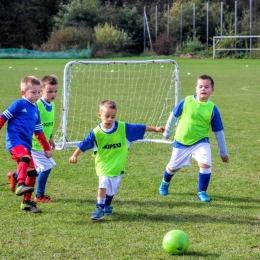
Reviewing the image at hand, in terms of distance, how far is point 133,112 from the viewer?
1483 centimetres

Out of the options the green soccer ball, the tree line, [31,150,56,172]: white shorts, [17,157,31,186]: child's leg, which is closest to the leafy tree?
the tree line

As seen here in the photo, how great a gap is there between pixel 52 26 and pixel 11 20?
4.58m

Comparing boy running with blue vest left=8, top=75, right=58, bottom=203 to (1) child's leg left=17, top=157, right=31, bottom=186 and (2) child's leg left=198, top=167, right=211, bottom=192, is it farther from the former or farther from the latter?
(2) child's leg left=198, top=167, right=211, bottom=192

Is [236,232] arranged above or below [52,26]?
below

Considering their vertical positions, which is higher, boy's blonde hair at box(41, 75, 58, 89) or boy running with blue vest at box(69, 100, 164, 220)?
boy's blonde hair at box(41, 75, 58, 89)

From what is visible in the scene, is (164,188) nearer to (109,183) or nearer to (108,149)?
(109,183)

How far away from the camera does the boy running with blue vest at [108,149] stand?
5.95 metres

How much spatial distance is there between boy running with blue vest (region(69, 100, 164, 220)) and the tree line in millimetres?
44911

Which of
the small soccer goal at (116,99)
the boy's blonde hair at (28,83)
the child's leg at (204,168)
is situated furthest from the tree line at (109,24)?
the boy's blonde hair at (28,83)

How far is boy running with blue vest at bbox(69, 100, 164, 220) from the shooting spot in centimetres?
595

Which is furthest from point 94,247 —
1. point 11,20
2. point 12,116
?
point 11,20

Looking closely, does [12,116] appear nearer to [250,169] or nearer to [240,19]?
[250,169]

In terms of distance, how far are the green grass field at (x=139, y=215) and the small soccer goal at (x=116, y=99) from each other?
1538 millimetres

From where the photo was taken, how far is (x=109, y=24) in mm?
59062
